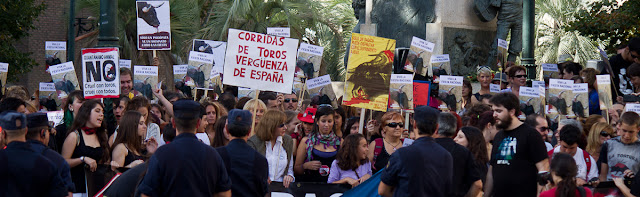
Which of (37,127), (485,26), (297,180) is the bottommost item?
(297,180)

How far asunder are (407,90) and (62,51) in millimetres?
5266

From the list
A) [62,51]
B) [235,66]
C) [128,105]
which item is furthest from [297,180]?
[62,51]

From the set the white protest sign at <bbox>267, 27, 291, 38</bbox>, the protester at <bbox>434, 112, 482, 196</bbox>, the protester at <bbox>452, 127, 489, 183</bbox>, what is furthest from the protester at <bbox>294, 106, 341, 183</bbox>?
the white protest sign at <bbox>267, 27, 291, 38</bbox>

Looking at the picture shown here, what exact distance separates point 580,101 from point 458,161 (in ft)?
14.6

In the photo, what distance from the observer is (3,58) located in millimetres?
22688

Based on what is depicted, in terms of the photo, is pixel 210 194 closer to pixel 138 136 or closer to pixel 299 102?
pixel 138 136

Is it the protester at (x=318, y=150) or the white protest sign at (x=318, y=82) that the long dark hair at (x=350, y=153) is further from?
the white protest sign at (x=318, y=82)

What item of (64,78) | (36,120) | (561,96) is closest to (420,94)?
(561,96)

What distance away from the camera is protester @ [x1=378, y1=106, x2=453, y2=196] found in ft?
22.9

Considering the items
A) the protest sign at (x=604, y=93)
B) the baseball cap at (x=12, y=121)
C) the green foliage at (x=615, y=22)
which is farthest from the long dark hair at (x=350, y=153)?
the green foliage at (x=615, y=22)

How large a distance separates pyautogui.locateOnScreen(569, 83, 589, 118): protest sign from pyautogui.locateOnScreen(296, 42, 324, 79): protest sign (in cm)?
352

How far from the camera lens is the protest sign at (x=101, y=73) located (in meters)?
11.1

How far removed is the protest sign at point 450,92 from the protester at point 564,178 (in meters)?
5.19

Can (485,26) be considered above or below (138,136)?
above
